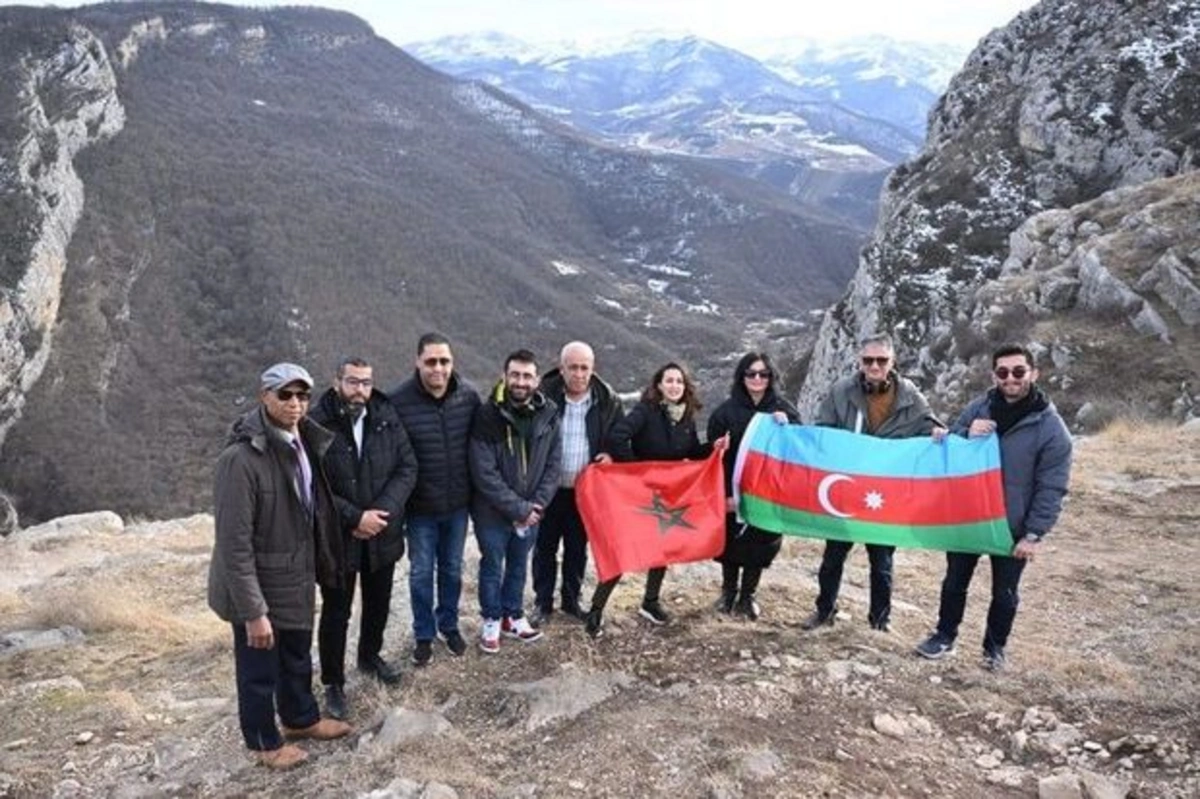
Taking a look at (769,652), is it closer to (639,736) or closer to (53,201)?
(639,736)

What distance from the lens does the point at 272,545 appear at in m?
5.46

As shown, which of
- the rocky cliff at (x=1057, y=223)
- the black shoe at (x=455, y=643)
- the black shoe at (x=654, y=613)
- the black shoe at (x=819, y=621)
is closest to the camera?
the black shoe at (x=455, y=643)

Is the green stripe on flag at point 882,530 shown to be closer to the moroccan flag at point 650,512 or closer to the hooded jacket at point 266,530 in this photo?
the moroccan flag at point 650,512

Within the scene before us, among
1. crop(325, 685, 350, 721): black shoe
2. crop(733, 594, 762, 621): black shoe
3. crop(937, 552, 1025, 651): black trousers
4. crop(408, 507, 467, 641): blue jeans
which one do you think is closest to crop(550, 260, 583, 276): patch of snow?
crop(733, 594, 762, 621): black shoe

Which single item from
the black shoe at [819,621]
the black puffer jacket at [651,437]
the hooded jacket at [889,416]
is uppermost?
the hooded jacket at [889,416]

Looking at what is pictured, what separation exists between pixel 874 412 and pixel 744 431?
0.97 metres

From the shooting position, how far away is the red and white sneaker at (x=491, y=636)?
720 centimetres

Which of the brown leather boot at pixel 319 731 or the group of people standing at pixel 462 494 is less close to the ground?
the group of people standing at pixel 462 494

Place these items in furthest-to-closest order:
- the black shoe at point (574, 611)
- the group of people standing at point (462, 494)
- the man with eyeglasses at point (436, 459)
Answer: the black shoe at point (574, 611), the man with eyeglasses at point (436, 459), the group of people standing at point (462, 494)

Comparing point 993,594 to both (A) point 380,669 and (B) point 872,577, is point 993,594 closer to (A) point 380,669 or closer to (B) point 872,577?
(B) point 872,577

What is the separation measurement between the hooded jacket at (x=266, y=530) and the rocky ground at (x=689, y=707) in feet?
3.78

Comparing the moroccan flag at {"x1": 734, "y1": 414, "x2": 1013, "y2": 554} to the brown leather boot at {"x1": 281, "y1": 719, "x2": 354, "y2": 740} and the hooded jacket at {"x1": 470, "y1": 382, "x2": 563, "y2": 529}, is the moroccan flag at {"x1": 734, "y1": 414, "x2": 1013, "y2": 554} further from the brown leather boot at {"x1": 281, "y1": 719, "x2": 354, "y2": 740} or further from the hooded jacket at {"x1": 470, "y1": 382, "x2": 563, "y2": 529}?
the brown leather boot at {"x1": 281, "y1": 719, "x2": 354, "y2": 740}

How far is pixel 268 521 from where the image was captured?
5.40 m

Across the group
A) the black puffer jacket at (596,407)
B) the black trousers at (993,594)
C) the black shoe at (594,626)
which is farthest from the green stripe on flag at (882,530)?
the black shoe at (594,626)
